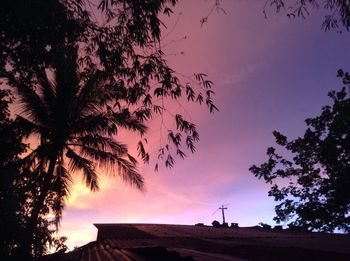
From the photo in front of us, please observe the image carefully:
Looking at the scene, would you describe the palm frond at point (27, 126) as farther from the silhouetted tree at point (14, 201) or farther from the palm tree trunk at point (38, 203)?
the palm tree trunk at point (38, 203)

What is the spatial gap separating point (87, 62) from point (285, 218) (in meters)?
18.9

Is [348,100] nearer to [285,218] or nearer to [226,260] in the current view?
[285,218]

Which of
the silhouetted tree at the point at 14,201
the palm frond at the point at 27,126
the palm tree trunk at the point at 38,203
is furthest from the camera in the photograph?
the palm frond at the point at 27,126

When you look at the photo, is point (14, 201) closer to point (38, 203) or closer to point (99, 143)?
point (38, 203)

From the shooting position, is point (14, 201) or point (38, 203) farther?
point (38, 203)

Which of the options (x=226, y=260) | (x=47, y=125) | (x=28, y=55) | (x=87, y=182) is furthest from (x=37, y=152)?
(x=226, y=260)

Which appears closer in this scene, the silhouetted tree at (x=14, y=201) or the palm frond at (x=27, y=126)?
the silhouetted tree at (x=14, y=201)

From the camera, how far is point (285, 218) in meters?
23.3

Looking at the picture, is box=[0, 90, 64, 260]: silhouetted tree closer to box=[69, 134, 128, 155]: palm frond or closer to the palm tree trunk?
the palm tree trunk

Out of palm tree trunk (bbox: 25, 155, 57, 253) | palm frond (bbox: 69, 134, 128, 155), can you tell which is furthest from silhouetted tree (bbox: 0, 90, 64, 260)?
palm frond (bbox: 69, 134, 128, 155)

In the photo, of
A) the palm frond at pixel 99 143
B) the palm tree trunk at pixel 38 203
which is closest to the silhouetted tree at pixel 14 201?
the palm tree trunk at pixel 38 203

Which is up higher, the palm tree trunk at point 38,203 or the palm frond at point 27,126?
the palm frond at point 27,126

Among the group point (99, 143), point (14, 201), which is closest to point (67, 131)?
point (99, 143)

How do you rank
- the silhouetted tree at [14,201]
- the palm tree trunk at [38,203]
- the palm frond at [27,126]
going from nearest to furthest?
the silhouetted tree at [14,201] < the palm tree trunk at [38,203] < the palm frond at [27,126]
